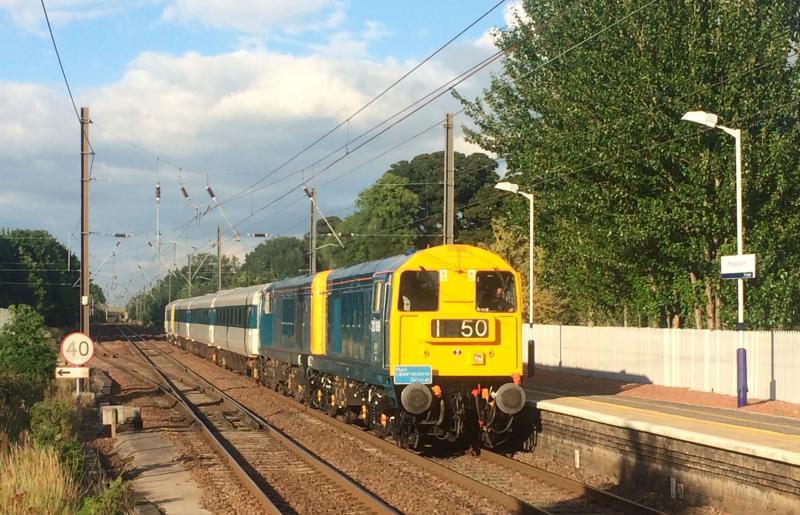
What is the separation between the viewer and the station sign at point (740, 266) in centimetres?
2153

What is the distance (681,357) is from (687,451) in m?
15.8

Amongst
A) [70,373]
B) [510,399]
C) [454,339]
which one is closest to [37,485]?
[454,339]

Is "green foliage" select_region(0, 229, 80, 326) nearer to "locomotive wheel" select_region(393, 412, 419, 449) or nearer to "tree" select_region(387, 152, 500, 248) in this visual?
"tree" select_region(387, 152, 500, 248)

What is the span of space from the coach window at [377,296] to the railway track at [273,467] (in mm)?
2842

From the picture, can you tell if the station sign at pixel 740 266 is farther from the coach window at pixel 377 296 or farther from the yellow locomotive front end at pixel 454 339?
the coach window at pixel 377 296

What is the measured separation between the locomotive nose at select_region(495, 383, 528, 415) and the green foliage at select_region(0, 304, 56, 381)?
704 inches

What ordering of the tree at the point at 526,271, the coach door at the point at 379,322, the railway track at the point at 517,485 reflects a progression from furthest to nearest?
the tree at the point at 526,271, the coach door at the point at 379,322, the railway track at the point at 517,485

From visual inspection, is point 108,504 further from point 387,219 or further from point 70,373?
point 387,219

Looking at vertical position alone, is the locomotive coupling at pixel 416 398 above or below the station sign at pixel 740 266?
below

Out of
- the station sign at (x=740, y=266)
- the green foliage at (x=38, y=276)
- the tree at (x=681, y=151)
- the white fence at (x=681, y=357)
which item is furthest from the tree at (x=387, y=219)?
the station sign at (x=740, y=266)

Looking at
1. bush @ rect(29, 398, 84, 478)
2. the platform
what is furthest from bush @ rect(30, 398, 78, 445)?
the platform

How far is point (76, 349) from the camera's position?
2039 cm

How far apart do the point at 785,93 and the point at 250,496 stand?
22292 mm

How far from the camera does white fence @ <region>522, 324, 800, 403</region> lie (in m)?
23.6
